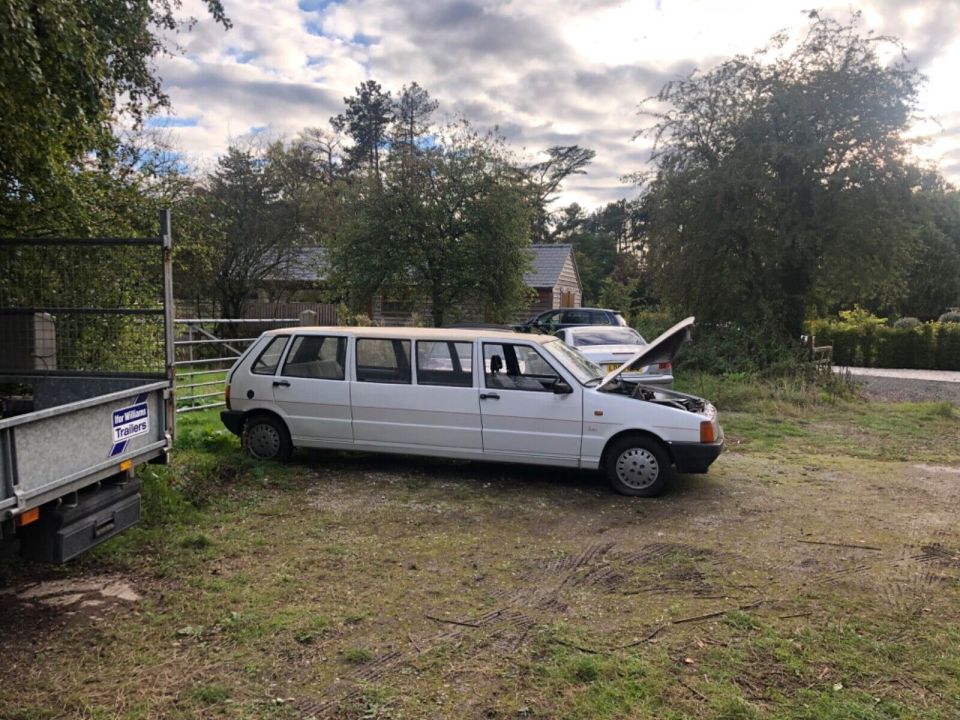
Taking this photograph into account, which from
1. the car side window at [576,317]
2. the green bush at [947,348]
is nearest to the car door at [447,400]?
the car side window at [576,317]

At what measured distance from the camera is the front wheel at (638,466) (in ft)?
22.3

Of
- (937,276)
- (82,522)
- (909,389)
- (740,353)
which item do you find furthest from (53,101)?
(937,276)

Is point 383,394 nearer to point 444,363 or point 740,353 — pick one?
point 444,363

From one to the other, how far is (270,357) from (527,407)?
310cm

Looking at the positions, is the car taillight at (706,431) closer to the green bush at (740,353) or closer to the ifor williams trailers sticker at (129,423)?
the ifor williams trailers sticker at (129,423)

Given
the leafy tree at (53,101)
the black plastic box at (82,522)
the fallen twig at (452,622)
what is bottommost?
the fallen twig at (452,622)

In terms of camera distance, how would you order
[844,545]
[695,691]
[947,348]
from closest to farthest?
[695,691]
[844,545]
[947,348]

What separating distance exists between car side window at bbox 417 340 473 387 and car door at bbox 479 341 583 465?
200mm

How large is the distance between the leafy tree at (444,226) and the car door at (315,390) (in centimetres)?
846

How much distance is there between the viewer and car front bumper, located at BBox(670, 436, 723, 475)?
6730 millimetres

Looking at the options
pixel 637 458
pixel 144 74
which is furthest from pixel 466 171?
pixel 637 458

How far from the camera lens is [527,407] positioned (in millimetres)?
7059

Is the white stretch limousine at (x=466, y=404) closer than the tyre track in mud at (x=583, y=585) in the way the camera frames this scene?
No

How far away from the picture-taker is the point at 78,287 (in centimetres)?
611
